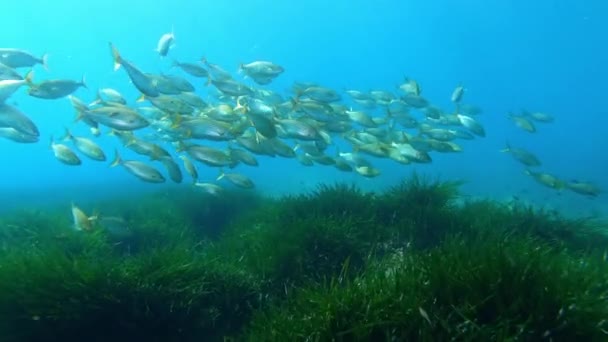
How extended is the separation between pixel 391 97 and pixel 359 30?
11287cm

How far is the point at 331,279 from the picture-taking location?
5.30m

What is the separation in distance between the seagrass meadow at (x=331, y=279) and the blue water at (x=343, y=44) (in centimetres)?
3933

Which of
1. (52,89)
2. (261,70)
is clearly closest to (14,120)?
(52,89)

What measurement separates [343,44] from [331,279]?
12644cm

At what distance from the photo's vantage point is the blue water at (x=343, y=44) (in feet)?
283

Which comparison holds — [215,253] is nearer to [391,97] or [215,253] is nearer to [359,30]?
[391,97]

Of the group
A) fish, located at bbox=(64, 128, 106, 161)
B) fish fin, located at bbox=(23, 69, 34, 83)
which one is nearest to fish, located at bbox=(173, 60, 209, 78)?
fish, located at bbox=(64, 128, 106, 161)

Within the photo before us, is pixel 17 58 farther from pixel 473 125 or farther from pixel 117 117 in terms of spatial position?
pixel 473 125

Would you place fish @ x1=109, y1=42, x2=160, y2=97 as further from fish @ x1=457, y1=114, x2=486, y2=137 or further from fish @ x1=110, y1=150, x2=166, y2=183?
fish @ x1=457, y1=114, x2=486, y2=137

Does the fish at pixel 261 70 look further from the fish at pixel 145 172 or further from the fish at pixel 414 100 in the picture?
the fish at pixel 414 100

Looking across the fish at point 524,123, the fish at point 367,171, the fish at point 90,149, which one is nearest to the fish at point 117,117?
the fish at point 90,149

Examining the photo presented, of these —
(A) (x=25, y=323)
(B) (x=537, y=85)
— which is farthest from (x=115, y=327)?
(B) (x=537, y=85)

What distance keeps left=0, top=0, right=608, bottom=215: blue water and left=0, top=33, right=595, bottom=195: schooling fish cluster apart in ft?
119

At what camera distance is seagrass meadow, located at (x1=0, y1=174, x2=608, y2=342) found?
3555 mm
